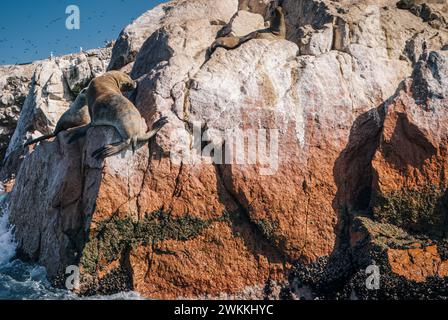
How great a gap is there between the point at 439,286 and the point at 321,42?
4.38 metres

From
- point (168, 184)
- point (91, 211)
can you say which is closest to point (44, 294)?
point (91, 211)

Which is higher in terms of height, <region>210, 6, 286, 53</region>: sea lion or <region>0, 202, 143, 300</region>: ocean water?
<region>210, 6, 286, 53</region>: sea lion

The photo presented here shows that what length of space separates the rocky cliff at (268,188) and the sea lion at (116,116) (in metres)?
0.17

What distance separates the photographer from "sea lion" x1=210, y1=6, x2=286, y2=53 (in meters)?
9.64

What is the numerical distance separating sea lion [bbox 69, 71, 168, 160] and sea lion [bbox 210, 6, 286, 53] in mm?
1723

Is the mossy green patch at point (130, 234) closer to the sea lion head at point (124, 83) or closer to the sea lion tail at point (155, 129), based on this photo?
the sea lion tail at point (155, 129)

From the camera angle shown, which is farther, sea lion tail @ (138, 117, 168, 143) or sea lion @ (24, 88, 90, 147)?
sea lion @ (24, 88, 90, 147)


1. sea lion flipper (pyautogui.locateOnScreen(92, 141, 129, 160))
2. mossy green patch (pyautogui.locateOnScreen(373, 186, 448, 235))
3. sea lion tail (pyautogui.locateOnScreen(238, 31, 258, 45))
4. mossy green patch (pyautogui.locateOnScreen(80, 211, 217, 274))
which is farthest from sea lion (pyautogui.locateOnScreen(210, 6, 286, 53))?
mossy green patch (pyautogui.locateOnScreen(373, 186, 448, 235))

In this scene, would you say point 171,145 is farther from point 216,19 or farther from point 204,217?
point 216,19

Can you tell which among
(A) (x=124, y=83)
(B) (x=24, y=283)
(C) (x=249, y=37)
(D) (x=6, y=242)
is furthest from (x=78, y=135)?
(C) (x=249, y=37)

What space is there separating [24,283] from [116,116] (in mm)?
2870

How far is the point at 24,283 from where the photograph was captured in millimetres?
8375

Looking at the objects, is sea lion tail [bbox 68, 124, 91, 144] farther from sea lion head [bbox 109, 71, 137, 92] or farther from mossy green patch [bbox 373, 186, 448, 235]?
mossy green patch [bbox 373, 186, 448, 235]

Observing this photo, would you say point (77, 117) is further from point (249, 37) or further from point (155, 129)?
point (249, 37)
